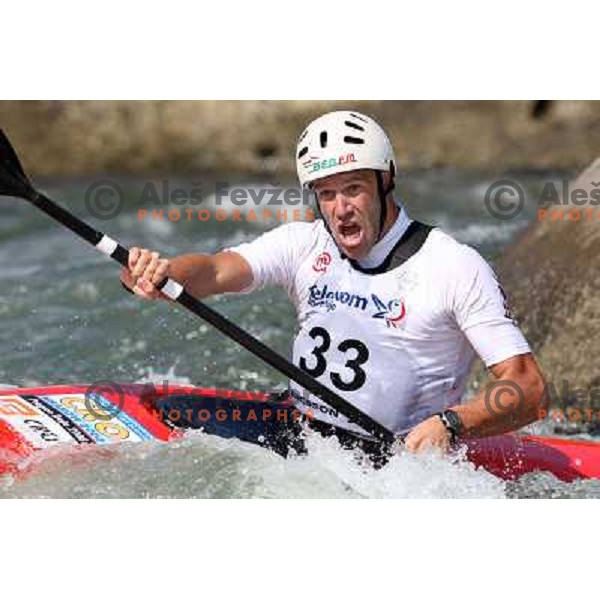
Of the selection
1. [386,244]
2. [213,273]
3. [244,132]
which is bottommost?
[213,273]

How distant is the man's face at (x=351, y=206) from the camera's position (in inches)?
194

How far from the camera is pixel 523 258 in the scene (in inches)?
310

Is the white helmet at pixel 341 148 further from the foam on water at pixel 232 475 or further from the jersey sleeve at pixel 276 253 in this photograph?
the foam on water at pixel 232 475

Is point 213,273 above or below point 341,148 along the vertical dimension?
below

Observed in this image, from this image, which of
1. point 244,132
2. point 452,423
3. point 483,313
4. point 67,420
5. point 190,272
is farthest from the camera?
point 244,132

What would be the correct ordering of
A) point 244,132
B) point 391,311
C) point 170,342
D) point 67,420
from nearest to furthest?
1. point 391,311
2. point 67,420
3. point 170,342
4. point 244,132

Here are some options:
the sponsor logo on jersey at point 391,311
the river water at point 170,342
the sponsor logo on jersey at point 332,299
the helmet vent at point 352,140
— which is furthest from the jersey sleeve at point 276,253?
the river water at point 170,342

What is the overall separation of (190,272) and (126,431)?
0.76m

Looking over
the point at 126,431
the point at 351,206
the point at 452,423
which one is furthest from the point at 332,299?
the point at 126,431

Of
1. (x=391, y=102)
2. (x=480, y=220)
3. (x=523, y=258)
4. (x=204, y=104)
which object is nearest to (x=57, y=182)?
(x=204, y=104)

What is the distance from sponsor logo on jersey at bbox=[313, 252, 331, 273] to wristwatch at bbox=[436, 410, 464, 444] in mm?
884

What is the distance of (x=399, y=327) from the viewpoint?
196 inches

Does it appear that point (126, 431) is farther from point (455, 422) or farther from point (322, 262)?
point (455, 422)

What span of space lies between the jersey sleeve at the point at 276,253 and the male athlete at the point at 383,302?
65mm
